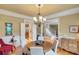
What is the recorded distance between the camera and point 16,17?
7.77ft

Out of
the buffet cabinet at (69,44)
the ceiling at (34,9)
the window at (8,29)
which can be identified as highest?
the ceiling at (34,9)

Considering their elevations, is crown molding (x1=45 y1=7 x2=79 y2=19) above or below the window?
above

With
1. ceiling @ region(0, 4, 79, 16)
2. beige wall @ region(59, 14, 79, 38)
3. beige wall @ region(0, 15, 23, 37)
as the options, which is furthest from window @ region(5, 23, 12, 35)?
beige wall @ region(59, 14, 79, 38)

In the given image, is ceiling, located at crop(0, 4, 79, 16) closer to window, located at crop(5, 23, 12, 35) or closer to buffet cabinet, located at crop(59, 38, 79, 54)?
window, located at crop(5, 23, 12, 35)

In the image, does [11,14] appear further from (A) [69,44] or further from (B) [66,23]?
(A) [69,44]

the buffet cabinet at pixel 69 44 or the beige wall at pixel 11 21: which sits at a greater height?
the beige wall at pixel 11 21

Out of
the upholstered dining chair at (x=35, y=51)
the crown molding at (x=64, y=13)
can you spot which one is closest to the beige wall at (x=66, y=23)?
the crown molding at (x=64, y=13)

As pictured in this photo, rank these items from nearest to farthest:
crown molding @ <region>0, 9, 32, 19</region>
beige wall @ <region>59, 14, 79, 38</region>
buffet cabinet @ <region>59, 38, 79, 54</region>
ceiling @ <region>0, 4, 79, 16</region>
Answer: ceiling @ <region>0, 4, 79, 16</region> < crown molding @ <region>0, 9, 32, 19</region> < beige wall @ <region>59, 14, 79, 38</region> < buffet cabinet @ <region>59, 38, 79, 54</region>

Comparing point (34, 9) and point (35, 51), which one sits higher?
point (34, 9)

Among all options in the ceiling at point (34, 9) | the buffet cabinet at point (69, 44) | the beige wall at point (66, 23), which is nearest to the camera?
the ceiling at point (34, 9)

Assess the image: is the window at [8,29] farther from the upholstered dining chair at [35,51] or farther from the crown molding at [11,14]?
the upholstered dining chair at [35,51]

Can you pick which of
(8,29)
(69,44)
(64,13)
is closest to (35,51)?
(8,29)

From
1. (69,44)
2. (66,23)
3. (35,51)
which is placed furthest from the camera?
(69,44)
